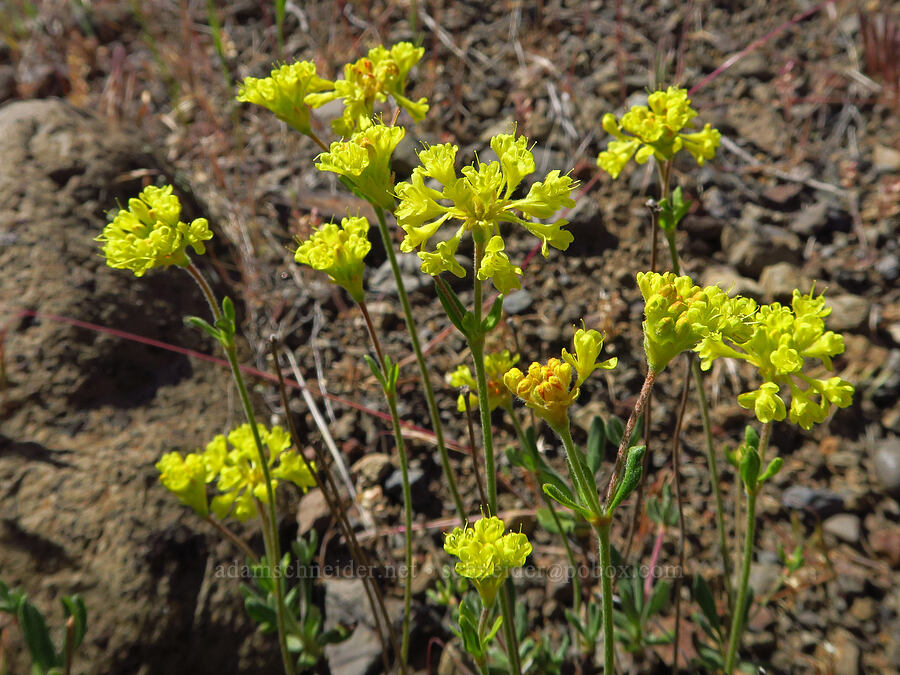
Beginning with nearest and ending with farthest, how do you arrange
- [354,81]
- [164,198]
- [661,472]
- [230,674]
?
[164,198] < [354,81] < [230,674] < [661,472]

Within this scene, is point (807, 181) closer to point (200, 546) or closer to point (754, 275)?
point (754, 275)

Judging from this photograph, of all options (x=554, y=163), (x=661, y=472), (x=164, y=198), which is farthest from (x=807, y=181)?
(x=164, y=198)

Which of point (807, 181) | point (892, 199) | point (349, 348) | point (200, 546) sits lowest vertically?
point (200, 546)

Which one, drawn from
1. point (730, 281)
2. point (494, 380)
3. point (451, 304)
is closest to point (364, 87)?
point (451, 304)

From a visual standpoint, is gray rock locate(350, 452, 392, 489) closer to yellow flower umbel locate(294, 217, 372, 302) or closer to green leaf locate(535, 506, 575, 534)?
green leaf locate(535, 506, 575, 534)

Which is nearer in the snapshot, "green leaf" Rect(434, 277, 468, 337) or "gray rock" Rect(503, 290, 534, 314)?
"green leaf" Rect(434, 277, 468, 337)

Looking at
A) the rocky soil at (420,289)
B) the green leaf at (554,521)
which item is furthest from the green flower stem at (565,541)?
the rocky soil at (420,289)

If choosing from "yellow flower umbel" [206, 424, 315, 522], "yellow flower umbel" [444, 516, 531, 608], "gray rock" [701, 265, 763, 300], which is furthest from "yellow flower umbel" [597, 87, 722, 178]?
"yellow flower umbel" [206, 424, 315, 522]

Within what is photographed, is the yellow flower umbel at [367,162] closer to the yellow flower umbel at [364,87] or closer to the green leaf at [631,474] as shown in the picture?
the yellow flower umbel at [364,87]
